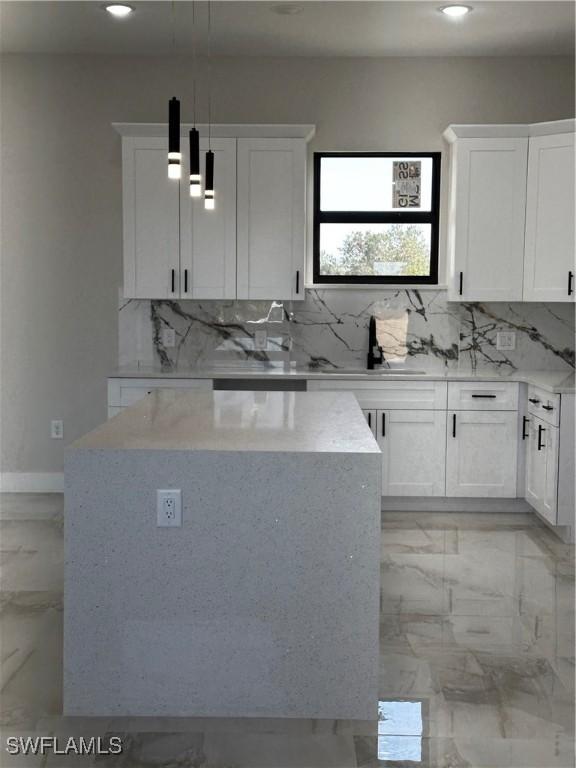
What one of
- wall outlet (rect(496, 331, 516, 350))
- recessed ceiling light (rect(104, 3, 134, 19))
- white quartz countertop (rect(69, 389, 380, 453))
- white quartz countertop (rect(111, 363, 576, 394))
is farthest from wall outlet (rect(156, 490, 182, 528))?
wall outlet (rect(496, 331, 516, 350))

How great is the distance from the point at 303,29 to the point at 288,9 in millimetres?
364

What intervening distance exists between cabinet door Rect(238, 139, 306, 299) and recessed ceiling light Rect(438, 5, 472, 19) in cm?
115

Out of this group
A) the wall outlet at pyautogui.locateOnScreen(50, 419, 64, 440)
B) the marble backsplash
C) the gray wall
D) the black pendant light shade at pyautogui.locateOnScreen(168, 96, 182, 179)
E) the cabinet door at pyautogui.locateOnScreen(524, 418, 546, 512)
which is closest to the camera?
the black pendant light shade at pyautogui.locateOnScreen(168, 96, 182, 179)

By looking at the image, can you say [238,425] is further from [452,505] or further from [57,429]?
[57,429]

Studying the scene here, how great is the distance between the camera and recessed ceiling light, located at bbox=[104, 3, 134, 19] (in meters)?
4.77

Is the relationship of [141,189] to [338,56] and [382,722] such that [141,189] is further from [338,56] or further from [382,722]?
[382,722]

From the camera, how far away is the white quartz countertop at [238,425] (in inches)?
111

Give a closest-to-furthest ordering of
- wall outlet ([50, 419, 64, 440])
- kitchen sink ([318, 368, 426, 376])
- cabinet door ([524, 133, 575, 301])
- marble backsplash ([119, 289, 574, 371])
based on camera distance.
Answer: cabinet door ([524, 133, 575, 301])
kitchen sink ([318, 368, 426, 376])
marble backsplash ([119, 289, 574, 371])
wall outlet ([50, 419, 64, 440])

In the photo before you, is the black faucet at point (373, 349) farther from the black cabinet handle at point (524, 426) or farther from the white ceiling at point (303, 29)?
the white ceiling at point (303, 29)

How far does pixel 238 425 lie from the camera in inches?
126

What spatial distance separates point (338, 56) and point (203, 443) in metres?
3.74

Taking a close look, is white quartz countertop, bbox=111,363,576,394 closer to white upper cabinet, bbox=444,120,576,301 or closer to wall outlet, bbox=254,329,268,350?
wall outlet, bbox=254,329,268,350

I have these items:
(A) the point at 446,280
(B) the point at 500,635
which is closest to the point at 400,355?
(A) the point at 446,280
